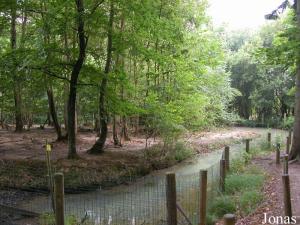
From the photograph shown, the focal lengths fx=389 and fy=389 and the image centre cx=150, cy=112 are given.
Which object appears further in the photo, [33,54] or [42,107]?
[42,107]

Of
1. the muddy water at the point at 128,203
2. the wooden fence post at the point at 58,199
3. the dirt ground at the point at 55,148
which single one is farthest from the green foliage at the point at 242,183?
the dirt ground at the point at 55,148

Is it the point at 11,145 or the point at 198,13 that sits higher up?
the point at 198,13

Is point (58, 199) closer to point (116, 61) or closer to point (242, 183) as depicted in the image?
point (242, 183)

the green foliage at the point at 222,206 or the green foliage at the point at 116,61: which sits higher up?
the green foliage at the point at 116,61

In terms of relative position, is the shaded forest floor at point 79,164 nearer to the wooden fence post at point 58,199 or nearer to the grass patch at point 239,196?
the grass patch at point 239,196

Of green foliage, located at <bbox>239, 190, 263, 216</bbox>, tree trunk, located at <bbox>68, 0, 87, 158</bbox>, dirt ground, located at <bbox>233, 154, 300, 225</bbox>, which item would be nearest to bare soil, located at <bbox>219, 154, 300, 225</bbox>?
dirt ground, located at <bbox>233, 154, 300, 225</bbox>

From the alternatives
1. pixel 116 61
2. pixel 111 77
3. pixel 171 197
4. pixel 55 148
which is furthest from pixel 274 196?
pixel 55 148

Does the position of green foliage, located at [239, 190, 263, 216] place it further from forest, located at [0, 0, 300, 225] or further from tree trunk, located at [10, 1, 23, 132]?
tree trunk, located at [10, 1, 23, 132]

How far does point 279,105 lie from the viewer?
153 ft

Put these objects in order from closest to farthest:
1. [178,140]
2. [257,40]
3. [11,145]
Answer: [11,145], [178,140], [257,40]

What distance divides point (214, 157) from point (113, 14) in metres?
9.64

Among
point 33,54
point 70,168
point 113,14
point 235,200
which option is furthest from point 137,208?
point 113,14

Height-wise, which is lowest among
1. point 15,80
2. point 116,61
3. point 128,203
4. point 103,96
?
point 128,203

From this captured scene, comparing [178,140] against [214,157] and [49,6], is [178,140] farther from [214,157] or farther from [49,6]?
[49,6]
